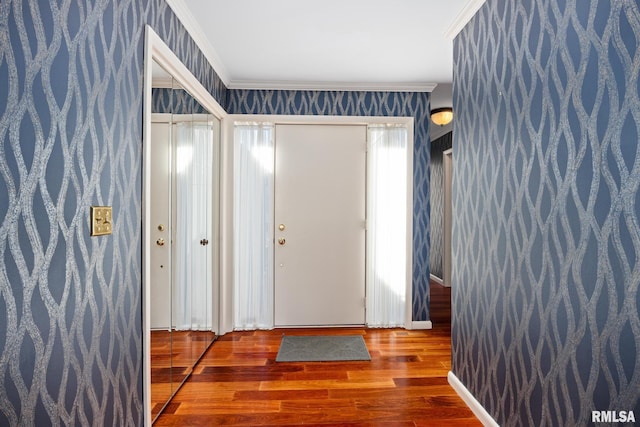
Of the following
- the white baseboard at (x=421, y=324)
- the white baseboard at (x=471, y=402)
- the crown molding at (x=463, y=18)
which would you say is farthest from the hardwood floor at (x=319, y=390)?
the crown molding at (x=463, y=18)

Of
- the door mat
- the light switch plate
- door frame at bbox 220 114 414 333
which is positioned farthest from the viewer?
door frame at bbox 220 114 414 333

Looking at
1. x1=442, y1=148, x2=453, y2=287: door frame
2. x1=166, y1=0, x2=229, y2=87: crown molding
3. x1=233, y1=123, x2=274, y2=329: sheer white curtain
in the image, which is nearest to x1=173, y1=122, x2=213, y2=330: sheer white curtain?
x1=166, y1=0, x2=229, y2=87: crown molding

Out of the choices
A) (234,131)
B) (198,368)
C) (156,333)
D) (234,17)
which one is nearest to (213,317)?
(198,368)

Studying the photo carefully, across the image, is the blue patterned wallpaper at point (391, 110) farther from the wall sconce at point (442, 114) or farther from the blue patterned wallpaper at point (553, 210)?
the blue patterned wallpaper at point (553, 210)

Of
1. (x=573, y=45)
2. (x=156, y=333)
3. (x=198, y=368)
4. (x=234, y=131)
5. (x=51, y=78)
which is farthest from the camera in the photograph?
(x=234, y=131)

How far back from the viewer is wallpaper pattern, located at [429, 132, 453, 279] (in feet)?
19.5

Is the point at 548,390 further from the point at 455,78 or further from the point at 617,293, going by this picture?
the point at 455,78

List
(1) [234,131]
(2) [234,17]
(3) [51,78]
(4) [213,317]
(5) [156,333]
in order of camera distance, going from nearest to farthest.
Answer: (3) [51,78] → (5) [156,333] → (2) [234,17] → (4) [213,317] → (1) [234,131]

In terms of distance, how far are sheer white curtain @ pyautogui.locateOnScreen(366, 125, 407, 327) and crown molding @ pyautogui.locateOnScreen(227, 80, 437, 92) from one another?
39 cm

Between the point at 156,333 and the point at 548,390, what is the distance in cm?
196

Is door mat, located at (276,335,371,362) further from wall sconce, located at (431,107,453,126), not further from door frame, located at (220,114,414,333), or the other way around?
wall sconce, located at (431,107,453,126)

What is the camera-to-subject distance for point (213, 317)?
10.7 ft

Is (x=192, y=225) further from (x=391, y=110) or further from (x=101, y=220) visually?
(x=391, y=110)

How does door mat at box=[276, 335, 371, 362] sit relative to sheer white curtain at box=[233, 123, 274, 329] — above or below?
below
